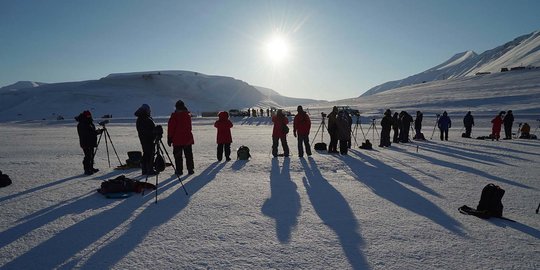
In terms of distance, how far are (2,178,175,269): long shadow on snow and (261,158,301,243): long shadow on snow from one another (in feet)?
7.93

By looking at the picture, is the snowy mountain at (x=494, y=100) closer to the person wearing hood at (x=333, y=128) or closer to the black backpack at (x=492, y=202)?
the person wearing hood at (x=333, y=128)

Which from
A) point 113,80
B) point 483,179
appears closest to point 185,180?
point 483,179

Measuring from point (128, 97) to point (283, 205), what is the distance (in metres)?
97.7

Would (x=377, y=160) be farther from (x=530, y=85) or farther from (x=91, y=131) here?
(x=530, y=85)

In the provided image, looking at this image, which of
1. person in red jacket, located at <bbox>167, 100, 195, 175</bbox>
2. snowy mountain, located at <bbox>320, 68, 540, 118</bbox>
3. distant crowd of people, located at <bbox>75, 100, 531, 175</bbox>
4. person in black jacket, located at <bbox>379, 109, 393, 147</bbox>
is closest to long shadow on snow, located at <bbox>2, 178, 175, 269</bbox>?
distant crowd of people, located at <bbox>75, 100, 531, 175</bbox>

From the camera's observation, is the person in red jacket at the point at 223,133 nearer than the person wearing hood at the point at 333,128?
Yes

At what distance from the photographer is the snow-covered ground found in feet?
12.5

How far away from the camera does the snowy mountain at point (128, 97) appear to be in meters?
80.4

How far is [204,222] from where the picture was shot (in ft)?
16.6

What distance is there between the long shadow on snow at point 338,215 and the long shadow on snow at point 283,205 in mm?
358

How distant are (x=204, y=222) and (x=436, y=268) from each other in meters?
3.24

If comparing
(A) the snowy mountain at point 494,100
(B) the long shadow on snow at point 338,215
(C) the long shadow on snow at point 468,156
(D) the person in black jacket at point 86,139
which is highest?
(A) the snowy mountain at point 494,100

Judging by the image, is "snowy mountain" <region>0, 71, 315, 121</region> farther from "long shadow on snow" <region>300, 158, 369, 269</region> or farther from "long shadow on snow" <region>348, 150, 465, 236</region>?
"long shadow on snow" <region>300, 158, 369, 269</region>

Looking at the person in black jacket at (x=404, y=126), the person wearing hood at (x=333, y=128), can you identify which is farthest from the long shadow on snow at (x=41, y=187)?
the person in black jacket at (x=404, y=126)
